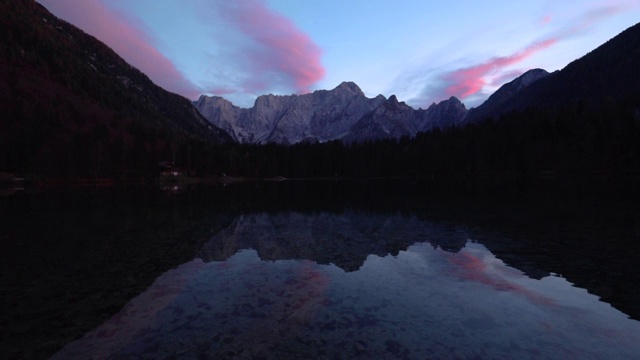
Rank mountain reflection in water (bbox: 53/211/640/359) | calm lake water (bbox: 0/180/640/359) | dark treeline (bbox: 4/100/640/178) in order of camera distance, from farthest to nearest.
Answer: dark treeline (bbox: 4/100/640/178), calm lake water (bbox: 0/180/640/359), mountain reflection in water (bbox: 53/211/640/359)

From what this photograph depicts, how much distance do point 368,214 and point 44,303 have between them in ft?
105

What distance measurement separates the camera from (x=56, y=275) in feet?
55.2

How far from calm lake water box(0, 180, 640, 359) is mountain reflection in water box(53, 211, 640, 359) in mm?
70

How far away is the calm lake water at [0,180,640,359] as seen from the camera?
10047mm

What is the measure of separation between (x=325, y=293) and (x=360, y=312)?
254cm

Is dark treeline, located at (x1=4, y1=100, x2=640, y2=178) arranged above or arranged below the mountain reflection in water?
above

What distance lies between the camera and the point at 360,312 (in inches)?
496

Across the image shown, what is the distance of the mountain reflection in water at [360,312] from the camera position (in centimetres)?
980

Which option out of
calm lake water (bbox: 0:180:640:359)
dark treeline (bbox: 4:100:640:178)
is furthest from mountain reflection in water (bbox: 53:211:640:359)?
dark treeline (bbox: 4:100:640:178)

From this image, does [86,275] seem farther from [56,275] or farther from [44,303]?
[44,303]

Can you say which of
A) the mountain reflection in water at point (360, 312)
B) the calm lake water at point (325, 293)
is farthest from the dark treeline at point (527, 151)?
the mountain reflection in water at point (360, 312)

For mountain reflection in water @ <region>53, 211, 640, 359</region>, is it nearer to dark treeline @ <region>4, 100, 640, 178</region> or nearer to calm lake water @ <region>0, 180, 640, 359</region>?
calm lake water @ <region>0, 180, 640, 359</region>

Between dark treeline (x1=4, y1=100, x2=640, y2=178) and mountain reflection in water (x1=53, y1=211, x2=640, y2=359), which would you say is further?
dark treeline (x1=4, y1=100, x2=640, y2=178)

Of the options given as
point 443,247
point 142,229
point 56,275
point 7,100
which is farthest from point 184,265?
point 7,100
